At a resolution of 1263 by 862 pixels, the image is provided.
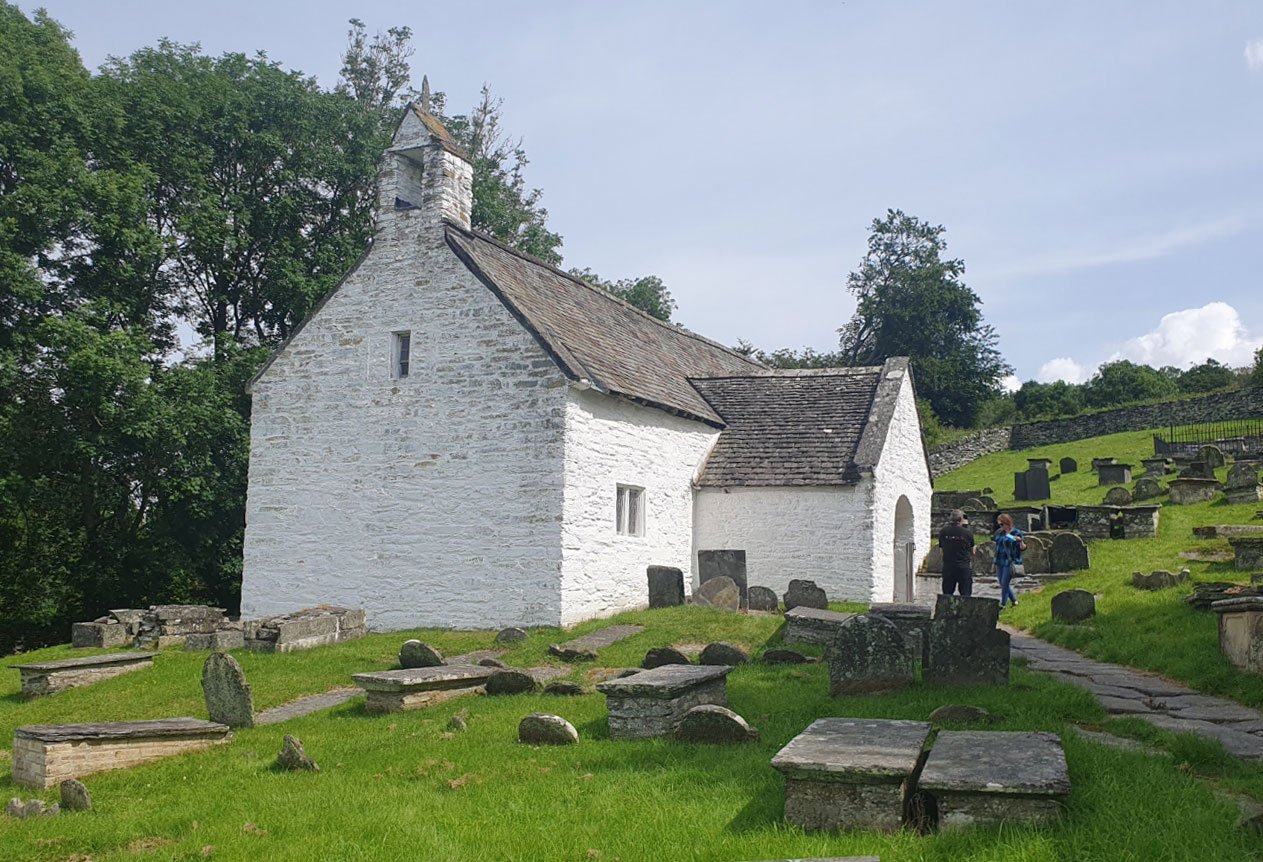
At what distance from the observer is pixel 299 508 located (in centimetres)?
2112

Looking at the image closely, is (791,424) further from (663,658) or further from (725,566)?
(663,658)

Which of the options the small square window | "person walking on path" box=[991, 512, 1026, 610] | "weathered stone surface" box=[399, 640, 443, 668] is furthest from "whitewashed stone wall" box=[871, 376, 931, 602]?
"weathered stone surface" box=[399, 640, 443, 668]

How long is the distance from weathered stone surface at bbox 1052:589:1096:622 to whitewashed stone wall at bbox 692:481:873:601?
622cm

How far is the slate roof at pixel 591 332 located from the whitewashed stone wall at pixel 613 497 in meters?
0.54

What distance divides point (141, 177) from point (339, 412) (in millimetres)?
11317

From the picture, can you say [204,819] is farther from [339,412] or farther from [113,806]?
[339,412]

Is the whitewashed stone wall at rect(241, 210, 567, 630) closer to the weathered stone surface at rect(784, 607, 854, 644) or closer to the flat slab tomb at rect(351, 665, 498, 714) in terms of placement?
the weathered stone surface at rect(784, 607, 854, 644)

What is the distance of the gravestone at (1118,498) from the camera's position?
28.6 m

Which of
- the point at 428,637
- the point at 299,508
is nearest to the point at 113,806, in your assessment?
the point at 428,637

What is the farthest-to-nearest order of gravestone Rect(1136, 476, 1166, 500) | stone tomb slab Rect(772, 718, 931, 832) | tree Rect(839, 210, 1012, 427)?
tree Rect(839, 210, 1012, 427) → gravestone Rect(1136, 476, 1166, 500) → stone tomb slab Rect(772, 718, 931, 832)

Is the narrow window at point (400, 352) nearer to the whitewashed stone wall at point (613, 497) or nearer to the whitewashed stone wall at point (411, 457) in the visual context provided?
the whitewashed stone wall at point (411, 457)

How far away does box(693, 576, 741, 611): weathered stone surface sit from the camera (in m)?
19.3

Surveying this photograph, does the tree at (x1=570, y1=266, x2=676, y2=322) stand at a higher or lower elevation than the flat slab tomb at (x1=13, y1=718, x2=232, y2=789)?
higher

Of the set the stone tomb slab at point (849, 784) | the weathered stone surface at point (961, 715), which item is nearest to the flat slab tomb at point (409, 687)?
the weathered stone surface at point (961, 715)
